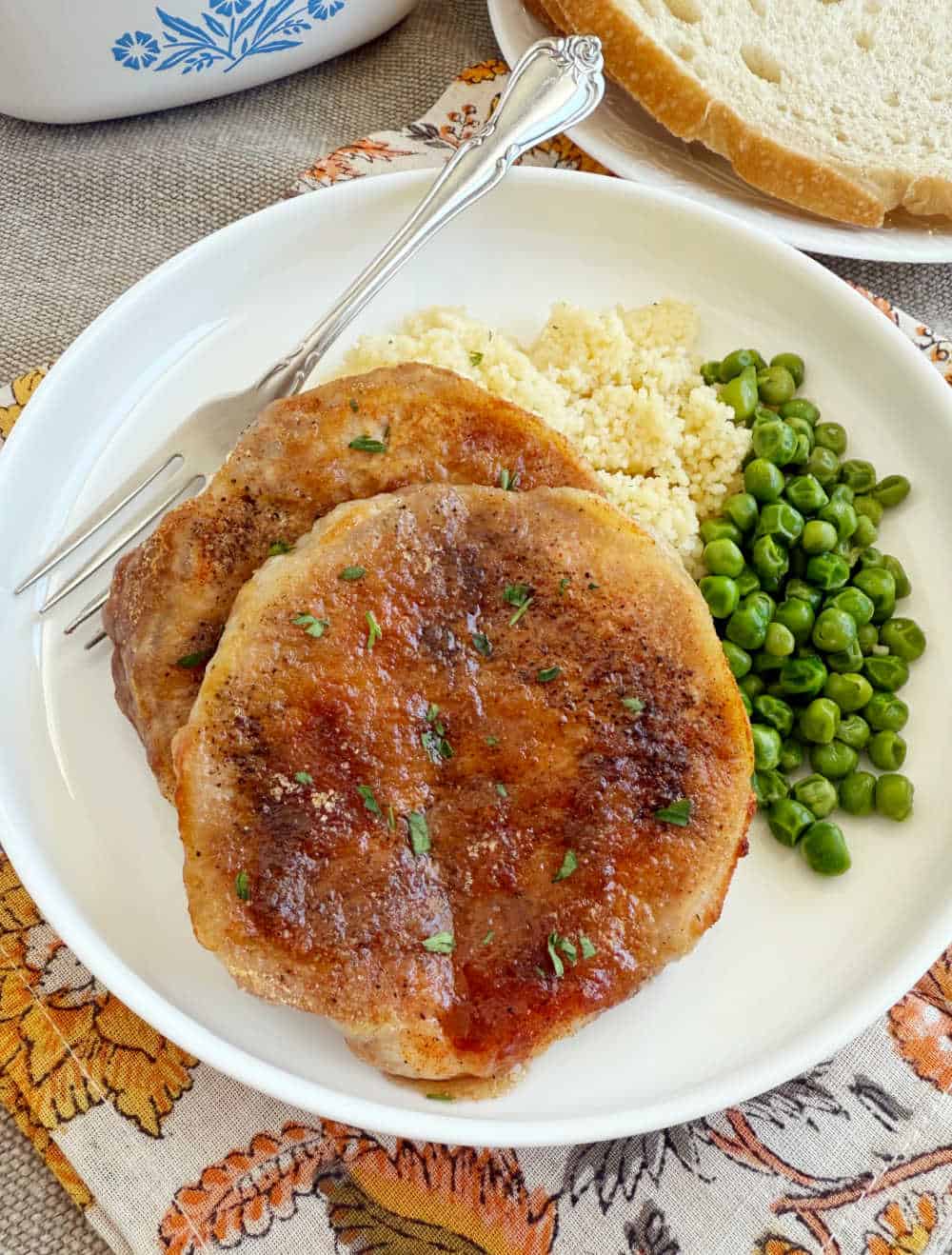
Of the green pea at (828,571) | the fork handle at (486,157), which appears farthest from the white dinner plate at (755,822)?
the green pea at (828,571)

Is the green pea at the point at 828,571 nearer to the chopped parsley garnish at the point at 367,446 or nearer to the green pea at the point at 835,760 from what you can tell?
the green pea at the point at 835,760

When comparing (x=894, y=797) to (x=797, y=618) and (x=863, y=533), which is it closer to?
(x=797, y=618)

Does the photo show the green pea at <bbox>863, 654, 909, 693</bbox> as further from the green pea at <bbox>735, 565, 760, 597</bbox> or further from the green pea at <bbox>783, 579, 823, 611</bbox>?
the green pea at <bbox>735, 565, 760, 597</bbox>

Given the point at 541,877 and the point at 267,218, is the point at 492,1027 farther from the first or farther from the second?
the point at 267,218

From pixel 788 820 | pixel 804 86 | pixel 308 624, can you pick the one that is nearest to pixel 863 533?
pixel 788 820

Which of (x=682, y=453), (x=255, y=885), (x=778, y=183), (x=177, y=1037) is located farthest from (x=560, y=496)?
(x=778, y=183)
